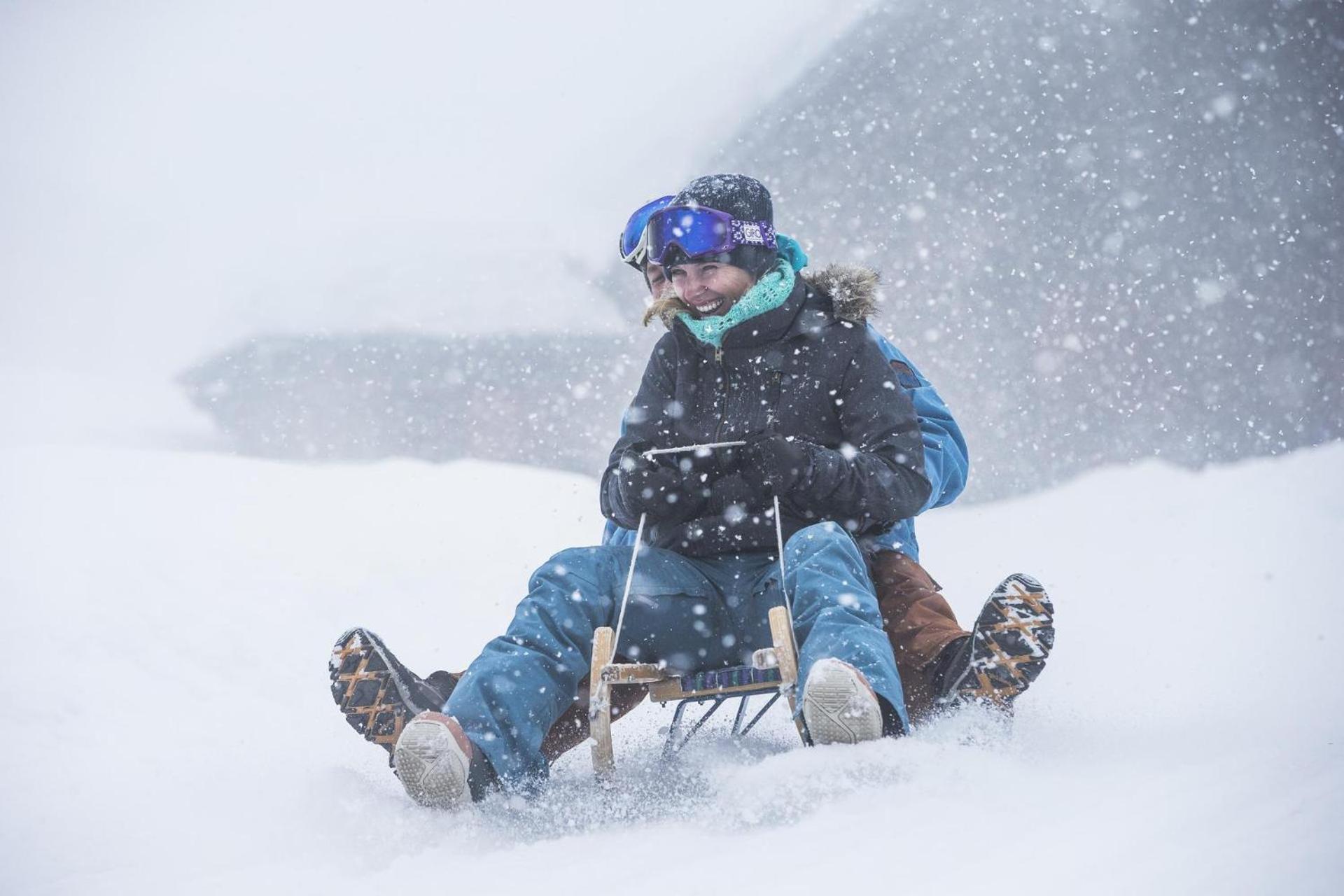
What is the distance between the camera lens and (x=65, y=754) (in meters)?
2.04

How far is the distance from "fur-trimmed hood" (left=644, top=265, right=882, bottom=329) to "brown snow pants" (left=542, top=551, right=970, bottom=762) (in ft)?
1.90

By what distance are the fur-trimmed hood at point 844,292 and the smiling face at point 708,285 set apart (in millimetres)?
58

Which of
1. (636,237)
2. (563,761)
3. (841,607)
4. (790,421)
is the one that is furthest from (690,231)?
(563,761)

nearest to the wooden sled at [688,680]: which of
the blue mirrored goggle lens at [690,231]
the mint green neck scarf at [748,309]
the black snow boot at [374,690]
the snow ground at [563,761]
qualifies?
the snow ground at [563,761]

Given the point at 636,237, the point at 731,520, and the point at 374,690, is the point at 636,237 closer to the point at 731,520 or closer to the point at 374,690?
the point at 731,520

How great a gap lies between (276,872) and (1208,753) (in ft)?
4.71

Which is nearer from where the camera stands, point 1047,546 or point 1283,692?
point 1283,692

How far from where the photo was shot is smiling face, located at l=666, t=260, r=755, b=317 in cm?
220

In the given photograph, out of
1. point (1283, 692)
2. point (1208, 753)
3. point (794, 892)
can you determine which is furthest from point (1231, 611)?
point (794, 892)

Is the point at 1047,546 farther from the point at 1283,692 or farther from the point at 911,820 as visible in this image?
the point at 911,820

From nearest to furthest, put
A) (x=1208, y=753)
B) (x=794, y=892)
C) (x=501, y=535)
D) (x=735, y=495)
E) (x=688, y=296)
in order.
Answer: (x=794, y=892) → (x=1208, y=753) → (x=735, y=495) → (x=688, y=296) → (x=501, y=535)

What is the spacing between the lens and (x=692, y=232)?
7.08 ft

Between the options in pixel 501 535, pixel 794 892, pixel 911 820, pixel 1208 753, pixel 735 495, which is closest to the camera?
pixel 794 892

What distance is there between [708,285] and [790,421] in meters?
0.38
